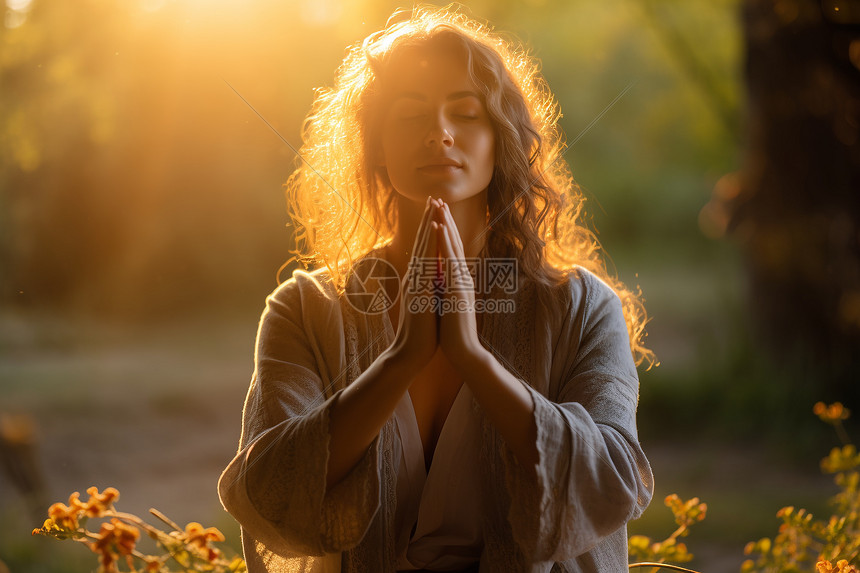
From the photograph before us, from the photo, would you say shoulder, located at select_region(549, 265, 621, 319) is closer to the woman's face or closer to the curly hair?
the curly hair

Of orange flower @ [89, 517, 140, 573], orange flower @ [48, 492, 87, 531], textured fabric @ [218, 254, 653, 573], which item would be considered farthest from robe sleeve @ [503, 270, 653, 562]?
orange flower @ [48, 492, 87, 531]

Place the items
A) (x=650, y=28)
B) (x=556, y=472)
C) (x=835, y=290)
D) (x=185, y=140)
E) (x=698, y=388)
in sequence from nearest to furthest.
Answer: (x=556, y=472) → (x=185, y=140) → (x=835, y=290) → (x=698, y=388) → (x=650, y=28)

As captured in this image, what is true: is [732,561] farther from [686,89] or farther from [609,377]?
[686,89]

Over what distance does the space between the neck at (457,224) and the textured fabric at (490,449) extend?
0.10m

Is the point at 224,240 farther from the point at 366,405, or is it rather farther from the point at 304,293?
the point at 366,405

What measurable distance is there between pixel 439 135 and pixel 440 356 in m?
0.34

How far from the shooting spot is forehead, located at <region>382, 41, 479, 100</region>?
1124 millimetres

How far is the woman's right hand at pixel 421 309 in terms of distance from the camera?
922 millimetres

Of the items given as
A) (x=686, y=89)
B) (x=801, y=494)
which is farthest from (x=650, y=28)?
(x=801, y=494)

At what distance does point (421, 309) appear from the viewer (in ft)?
3.02

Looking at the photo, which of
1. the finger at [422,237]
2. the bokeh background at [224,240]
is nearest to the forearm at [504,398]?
the finger at [422,237]

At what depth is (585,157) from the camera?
4078 mm

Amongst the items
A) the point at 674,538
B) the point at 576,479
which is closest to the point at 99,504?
the point at 576,479

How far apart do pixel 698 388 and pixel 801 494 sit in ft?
2.42
